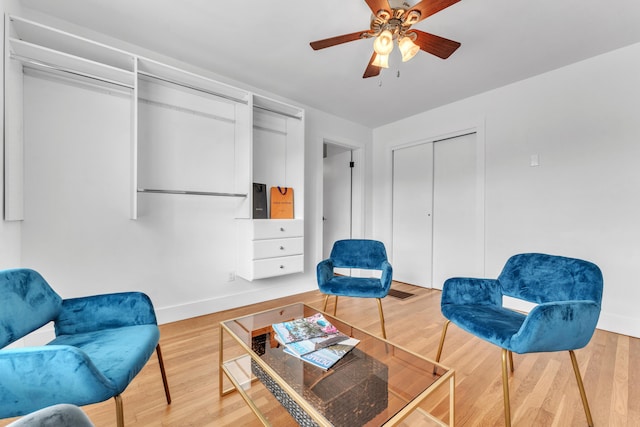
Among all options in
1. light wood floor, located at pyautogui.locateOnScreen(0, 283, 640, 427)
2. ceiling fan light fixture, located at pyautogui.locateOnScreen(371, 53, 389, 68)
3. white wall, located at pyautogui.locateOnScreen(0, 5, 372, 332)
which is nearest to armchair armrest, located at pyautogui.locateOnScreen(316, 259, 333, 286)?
light wood floor, located at pyautogui.locateOnScreen(0, 283, 640, 427)

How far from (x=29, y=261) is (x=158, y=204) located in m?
0.89

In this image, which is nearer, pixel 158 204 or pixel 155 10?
pixel 155 10

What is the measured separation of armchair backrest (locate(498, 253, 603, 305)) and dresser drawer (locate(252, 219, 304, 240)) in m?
1.91

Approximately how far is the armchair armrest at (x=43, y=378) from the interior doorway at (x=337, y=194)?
3.51 m

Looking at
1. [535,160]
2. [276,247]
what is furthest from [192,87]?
[535,160]

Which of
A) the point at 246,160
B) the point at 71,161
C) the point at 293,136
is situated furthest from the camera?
the point at 293,136

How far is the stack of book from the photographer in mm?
1203

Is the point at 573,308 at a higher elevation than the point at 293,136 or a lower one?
lower

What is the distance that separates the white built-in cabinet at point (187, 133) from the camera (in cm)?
171

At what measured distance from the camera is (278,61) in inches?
96.3

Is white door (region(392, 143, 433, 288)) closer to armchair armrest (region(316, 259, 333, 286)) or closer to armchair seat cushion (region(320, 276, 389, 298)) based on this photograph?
armchair seat cushion (region(320, 276, 389, 298))

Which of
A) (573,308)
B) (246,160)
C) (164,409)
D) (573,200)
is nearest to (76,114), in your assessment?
(246,160)

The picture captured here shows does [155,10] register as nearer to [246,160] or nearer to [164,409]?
[246,160]

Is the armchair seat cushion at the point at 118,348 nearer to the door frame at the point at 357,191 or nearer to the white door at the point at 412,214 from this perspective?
the door frame at the point at 357,191
